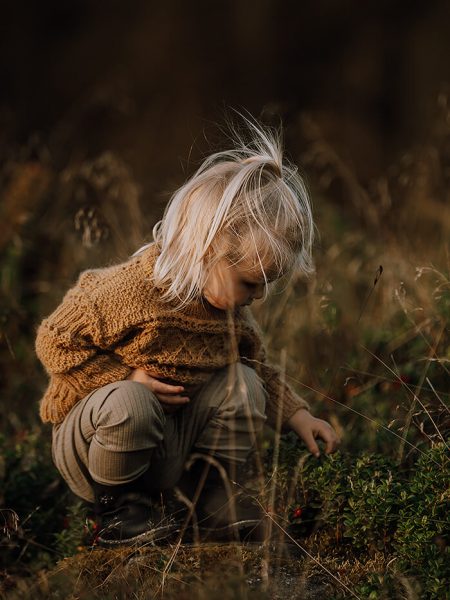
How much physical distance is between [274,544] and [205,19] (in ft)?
36.2

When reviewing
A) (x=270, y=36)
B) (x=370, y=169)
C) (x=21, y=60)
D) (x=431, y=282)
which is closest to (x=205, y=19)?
(x=270, y=36)

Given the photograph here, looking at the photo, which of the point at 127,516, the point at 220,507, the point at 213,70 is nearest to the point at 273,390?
the point at 220,507

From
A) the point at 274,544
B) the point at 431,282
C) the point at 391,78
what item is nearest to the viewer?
the point at 274,544

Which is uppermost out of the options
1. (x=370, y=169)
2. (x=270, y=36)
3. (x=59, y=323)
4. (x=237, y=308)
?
(x=59, y=323)

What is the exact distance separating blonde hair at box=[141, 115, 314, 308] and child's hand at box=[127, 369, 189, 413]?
0.24 meters

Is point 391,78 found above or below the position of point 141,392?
below

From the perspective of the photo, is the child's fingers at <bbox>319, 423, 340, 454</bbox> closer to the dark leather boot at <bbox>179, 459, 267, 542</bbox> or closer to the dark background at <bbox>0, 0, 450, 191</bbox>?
the dark leather boot at <bbox>179, 459, 267, 542</bbox>

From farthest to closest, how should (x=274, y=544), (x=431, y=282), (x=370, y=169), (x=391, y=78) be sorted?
(x=391, y=78)
(x=370, y=169)
(x=431, y=282)
(x=274, y=544)

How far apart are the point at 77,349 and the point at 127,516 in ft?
1.73

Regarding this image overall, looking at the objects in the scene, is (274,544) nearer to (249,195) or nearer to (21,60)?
(249,195)

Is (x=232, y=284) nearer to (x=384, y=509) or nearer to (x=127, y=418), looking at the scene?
(x=127, y=418)

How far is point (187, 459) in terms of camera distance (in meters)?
2.82

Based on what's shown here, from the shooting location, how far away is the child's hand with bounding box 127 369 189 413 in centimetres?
261

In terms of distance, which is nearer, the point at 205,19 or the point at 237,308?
the point at 237,308
